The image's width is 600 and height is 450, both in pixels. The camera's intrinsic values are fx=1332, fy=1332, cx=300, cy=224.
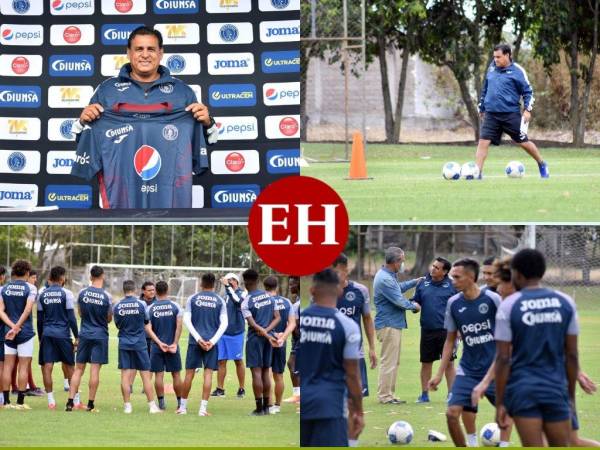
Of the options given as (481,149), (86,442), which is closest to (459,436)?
(86,442)

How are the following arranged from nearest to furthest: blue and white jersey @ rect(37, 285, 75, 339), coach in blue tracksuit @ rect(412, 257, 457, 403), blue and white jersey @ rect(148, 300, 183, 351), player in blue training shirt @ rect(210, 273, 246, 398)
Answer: coach in blue tracksuit @ rect(412, 257, 457, 403)
blue and white jersey @ rect(37, 285, 75, 339)
blue and white jersey @ rect(148, 300, 183, 351)
player in blue training shirt @ rect(210, 273, 246, 398)

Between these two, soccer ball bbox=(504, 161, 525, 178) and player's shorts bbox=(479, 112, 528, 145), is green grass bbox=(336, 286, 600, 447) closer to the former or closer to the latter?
soccer ball bbox=(504, 161, 525, 178)

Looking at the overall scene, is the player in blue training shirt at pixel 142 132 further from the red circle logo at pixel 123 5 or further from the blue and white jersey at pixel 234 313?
the blue and white jersey at pixel 234 313

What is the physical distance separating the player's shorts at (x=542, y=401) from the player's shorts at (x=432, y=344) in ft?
10.9

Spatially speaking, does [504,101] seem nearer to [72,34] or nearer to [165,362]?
[165,362]

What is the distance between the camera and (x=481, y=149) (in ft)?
41.0

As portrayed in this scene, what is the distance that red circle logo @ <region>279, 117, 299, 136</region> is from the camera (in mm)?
9938

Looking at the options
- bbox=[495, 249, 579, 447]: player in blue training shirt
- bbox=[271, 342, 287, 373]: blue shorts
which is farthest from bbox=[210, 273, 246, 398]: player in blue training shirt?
bbox=[495, 249, 579, 447]: player in blue training shirt

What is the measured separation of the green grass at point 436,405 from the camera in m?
8.91

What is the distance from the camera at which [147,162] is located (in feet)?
31.3

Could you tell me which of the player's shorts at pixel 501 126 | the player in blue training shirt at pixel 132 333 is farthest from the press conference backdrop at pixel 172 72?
the player's shorts at pixel 501 126

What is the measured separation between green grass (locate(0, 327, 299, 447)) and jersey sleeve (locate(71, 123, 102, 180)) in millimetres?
1856

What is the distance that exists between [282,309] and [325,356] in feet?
11.6

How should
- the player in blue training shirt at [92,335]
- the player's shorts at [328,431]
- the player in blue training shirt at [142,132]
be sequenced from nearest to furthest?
the player's shorts at [328,431] → the player in blue training shirt at [142,132] → the player in blue training shirt at [92,335]
